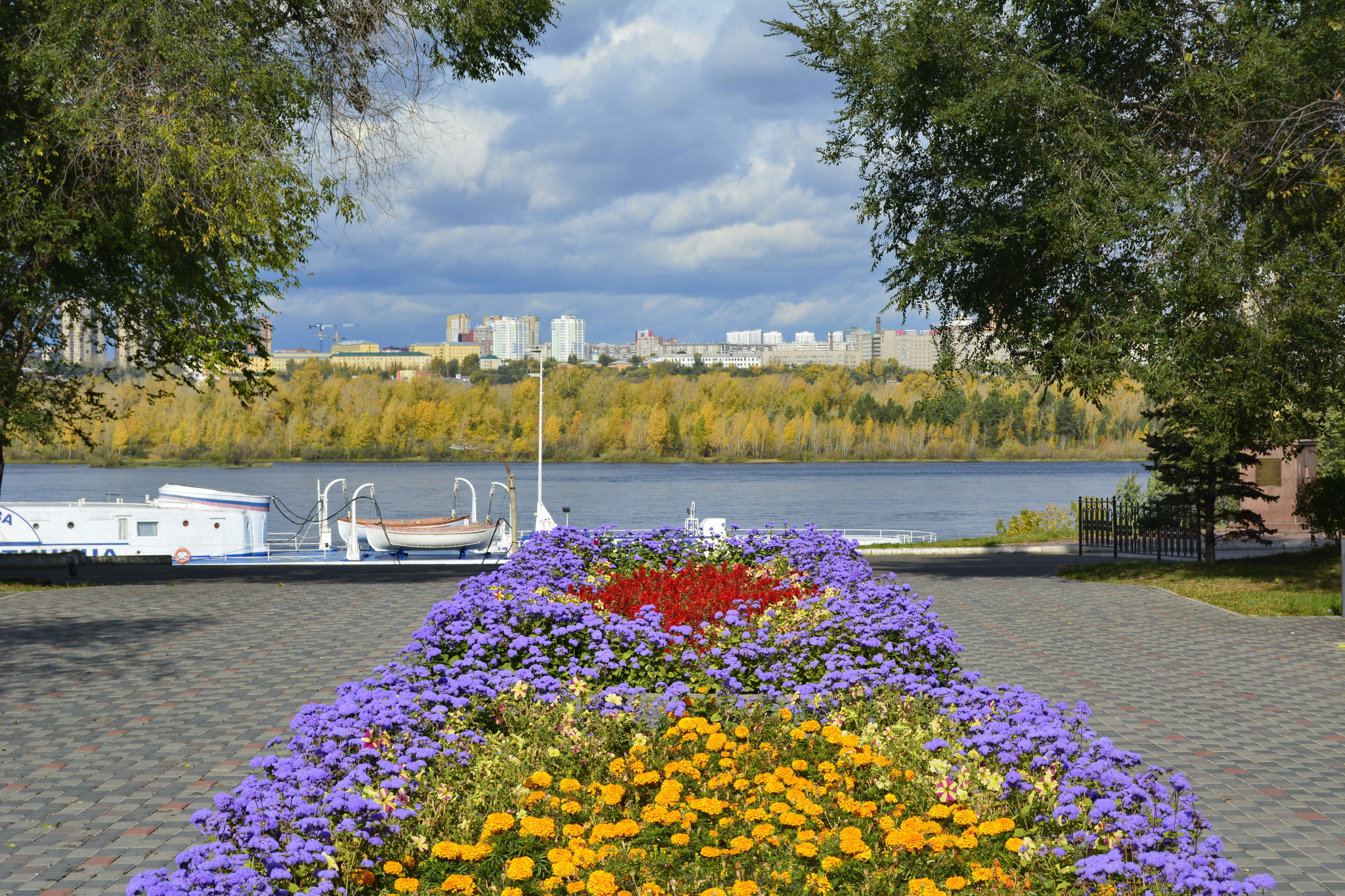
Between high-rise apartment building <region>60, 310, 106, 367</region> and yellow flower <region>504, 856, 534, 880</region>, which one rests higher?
high-rise apartment building <region>60, 310, 106, 367</region>

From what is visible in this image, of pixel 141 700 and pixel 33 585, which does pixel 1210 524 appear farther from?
pixel 33 585

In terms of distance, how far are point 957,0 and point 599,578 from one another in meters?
10.3

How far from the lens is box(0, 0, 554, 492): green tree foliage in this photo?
43.4ft

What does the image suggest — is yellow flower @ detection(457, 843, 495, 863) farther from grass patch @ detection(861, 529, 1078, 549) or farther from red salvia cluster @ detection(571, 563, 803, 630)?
grass patch @ detection(861, 529, 1078, 549)

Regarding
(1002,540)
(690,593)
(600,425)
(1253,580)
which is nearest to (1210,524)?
(1253,580)

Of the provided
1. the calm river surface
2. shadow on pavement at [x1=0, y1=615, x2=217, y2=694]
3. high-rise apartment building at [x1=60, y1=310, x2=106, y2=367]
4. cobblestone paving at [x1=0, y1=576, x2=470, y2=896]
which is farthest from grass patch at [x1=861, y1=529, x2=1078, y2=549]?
shadow on pavement at [x1=0, y1=615, x2=217, y2=694]

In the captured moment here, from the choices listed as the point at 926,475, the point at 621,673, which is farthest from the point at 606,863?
the point at 926,475

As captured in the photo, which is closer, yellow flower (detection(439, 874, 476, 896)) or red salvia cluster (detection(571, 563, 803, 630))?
yellow flower (detection(439, 874, 476, 896))

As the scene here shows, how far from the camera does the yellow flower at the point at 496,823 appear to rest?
4238mm

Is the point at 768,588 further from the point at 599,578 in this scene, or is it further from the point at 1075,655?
the point at 1075,655

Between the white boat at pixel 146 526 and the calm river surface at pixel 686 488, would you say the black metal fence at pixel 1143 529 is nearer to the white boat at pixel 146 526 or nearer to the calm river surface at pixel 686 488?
the calm river surface at pixel 686 488

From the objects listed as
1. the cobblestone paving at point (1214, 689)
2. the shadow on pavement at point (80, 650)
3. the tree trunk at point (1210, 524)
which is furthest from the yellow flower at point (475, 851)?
the tree trunk at point (1210, 524)

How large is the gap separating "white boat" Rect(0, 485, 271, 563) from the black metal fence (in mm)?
24462

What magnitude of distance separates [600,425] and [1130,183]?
121 meters
